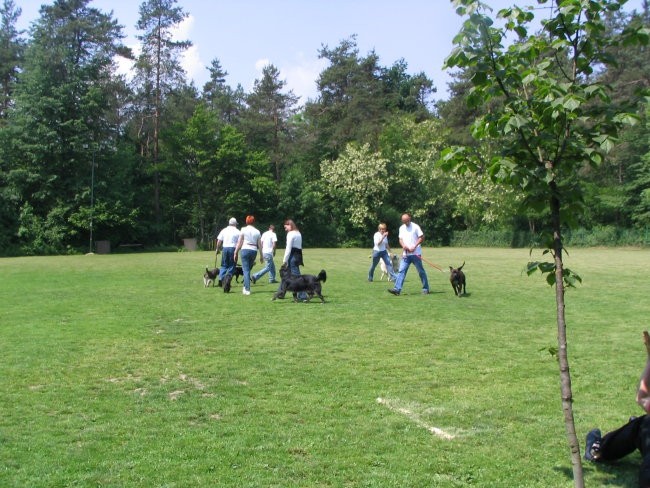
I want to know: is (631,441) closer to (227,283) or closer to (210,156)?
(227,283)

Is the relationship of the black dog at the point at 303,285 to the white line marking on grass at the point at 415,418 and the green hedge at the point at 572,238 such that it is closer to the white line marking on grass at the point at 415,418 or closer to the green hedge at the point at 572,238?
the white line marking on grass at the point at 415,418

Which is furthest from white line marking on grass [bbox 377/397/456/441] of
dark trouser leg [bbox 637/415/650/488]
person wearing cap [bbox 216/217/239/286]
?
person wearing cap [bbox 216/217/239/286]

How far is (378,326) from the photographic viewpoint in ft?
31.8

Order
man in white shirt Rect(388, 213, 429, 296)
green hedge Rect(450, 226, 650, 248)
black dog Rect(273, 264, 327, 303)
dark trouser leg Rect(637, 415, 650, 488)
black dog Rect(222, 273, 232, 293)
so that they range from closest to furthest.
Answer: dark trouser leg Rect(637, 415, 650, 488) < black dog Rect(273, 264, 327, 303) < man in white shirt Rect(388, 213, 429, 296) < black dog Rect(222, 273, 232, 293) < green hedge Rect(450, 226, 650, 248)

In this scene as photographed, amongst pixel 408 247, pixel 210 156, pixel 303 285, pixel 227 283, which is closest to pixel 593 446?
pixel 303 285

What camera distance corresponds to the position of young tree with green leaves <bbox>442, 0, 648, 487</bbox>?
2.85 metres

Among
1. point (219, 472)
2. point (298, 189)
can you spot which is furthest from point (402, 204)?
point (219, 472)

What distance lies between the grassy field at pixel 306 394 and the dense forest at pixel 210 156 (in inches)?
1174

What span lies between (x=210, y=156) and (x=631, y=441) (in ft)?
149

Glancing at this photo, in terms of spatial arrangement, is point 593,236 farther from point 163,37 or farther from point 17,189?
point 17,189

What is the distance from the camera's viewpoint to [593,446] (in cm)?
419

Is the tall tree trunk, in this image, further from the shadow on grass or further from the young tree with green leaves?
the shadow on grass

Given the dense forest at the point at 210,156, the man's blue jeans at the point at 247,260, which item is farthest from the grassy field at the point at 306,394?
the dense forest at the point at 210,156

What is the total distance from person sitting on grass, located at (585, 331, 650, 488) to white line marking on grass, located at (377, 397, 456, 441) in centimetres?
102
